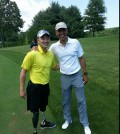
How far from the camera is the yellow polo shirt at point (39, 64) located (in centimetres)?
600

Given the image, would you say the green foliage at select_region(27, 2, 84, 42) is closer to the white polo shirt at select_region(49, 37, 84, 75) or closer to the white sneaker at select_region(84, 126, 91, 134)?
the white polo shirt at select_region(49, 37, 84, 75)

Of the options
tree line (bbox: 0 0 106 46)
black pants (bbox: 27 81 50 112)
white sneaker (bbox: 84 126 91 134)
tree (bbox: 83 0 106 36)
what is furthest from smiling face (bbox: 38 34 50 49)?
tree (bbox: 83 0 106 36)

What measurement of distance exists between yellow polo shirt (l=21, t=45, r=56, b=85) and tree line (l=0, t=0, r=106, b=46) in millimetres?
68986

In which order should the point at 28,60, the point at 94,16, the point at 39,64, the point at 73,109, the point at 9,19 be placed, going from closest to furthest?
1. the point at 28,60
2. the point at 39,64
3. the point at 73,109
4. the point at 94,16
5. the point at 9,19

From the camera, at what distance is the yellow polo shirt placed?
6000 millimetres

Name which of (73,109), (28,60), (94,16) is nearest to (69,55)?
(28,60)

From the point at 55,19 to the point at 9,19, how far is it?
39.4ft

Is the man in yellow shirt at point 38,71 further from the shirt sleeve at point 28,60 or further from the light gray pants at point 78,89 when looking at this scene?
the light gray pants at point 78,89

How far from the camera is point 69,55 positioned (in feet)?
20.9

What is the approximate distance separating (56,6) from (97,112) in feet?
253

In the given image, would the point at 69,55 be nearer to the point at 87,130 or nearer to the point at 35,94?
the point at 35,94

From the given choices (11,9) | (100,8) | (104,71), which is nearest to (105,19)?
(100,8)

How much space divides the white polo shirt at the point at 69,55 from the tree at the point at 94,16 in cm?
7093

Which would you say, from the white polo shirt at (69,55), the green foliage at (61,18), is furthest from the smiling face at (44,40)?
the green foliage at (61,18)
